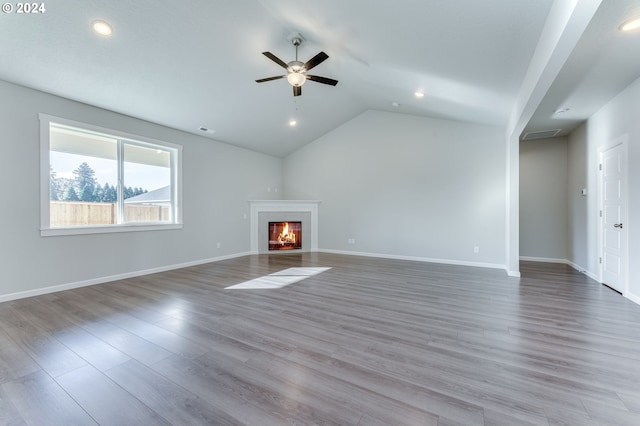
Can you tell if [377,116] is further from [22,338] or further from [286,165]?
[22,338]

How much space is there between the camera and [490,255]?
555 centimetres

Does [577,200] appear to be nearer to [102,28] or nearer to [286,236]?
[286,236]

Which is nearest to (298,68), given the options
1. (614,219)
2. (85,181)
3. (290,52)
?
(290,52)

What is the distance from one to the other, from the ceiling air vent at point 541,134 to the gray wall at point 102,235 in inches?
249

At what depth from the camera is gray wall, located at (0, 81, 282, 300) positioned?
3.47 m

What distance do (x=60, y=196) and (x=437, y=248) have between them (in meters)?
6.84

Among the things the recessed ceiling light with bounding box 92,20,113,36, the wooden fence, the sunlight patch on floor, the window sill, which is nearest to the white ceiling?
the recessed ceiling light with bounding box 92,20,113,36

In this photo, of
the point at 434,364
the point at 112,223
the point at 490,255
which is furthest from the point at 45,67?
the point at 490,255

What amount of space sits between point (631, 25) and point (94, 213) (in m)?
6.68

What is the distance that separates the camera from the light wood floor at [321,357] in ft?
5.18

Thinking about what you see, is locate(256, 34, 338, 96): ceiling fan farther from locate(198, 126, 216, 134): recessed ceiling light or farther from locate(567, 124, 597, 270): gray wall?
locate(567, 124, 597, 270): gray wall

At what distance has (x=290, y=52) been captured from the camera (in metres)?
4.10

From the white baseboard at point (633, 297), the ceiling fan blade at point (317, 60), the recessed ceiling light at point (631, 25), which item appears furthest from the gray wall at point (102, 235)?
the white baseboard at point (633, 297)

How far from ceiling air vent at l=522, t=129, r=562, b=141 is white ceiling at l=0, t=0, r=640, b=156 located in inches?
20.5
